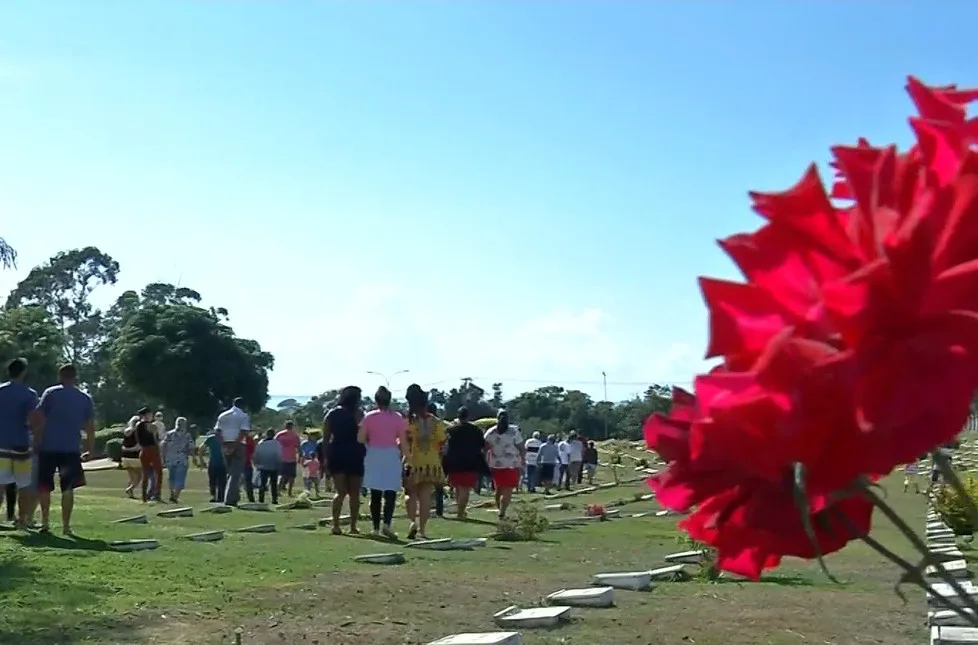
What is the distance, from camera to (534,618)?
7660mm

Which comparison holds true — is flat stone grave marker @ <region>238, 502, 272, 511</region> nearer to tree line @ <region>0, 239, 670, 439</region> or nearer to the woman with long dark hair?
the woman with long dark hair

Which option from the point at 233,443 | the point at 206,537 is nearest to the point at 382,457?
the point at 206,537

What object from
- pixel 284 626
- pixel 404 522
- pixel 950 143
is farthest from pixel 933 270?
pixel 404 522

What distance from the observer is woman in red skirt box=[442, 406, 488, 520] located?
17.8m

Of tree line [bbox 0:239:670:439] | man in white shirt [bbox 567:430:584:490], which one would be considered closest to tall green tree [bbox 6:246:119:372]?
tree line [bbox 0:239:670:439]

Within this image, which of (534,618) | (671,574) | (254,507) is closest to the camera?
(534,618)

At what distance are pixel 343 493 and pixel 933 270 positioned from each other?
13828mm

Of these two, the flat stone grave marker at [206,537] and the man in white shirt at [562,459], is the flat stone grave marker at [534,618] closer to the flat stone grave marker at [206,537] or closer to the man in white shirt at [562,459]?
the flat stone grave marker at [206,537]

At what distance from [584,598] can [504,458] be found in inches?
426

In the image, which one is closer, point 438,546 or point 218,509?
point 438,546

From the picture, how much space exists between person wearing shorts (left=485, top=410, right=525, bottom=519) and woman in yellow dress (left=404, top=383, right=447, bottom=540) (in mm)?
3193

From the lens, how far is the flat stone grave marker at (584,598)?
28.0ft

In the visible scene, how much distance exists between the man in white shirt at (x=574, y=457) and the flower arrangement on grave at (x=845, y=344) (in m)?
32.1

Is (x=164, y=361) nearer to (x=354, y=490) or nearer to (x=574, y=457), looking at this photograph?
(x=574, y=457)
